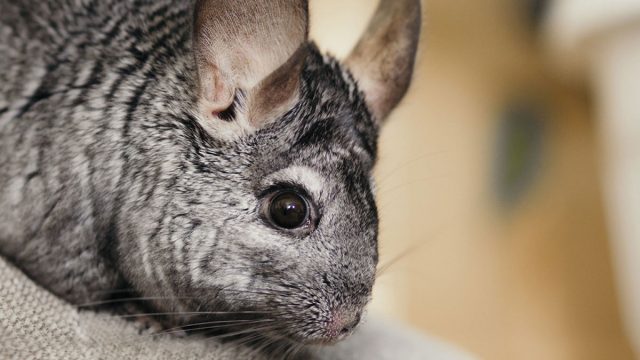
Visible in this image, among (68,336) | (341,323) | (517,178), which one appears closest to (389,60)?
(341,323)

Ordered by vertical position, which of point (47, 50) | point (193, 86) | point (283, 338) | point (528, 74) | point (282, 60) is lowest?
point (283, 338)

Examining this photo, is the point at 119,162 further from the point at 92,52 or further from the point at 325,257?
the point at 325,257

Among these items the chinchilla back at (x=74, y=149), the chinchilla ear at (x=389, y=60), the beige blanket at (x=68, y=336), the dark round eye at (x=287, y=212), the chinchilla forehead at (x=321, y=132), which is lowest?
the beige blanket at (x=68, y=336)

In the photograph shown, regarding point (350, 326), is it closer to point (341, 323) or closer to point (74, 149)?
point (341, 323)

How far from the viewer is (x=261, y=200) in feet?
4.47

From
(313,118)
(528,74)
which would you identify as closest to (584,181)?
(528,74)

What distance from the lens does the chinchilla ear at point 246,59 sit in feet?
4.29

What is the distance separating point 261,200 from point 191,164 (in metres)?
0.15

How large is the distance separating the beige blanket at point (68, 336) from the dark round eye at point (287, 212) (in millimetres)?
249

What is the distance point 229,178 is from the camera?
1.38m

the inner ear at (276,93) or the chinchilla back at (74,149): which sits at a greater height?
the inner ear at (276,93)

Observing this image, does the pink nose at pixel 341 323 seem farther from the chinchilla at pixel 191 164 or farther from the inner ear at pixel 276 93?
the inner ear at pixel 276 93

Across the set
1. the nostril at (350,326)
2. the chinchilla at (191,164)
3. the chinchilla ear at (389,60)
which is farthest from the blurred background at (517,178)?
the nostril at (350,326)

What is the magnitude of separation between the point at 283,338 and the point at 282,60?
0.49 metres
